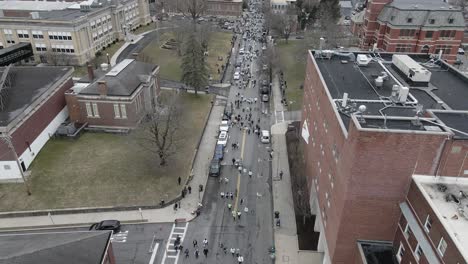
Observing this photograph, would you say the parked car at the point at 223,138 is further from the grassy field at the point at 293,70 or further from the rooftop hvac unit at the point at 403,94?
the rooftop hvac unit at the point at 403,94

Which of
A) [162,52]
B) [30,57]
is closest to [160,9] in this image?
[162,52]

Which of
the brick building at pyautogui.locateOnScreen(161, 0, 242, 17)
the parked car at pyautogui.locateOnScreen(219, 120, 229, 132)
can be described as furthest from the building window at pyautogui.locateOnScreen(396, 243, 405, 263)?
the brick building at pyautogui.locateOnScreen(161, 0, 242, 17)

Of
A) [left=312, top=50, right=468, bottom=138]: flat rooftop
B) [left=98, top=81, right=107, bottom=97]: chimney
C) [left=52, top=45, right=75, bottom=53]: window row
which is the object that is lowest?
[left=52, top=45, right=75, bottom=53]: window row

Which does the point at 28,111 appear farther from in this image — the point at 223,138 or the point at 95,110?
the point at 223,138

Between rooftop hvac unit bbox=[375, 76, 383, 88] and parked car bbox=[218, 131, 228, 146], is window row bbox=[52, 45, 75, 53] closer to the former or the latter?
parked car bbox=[218, 131, 228, 146]

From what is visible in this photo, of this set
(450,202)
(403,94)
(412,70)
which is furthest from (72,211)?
(412,70)

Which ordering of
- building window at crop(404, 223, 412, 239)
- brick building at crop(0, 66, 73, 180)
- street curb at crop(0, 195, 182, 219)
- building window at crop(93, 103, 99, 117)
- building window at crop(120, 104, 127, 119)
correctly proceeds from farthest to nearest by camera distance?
1. building window at crop(93, 103, 99, 117)
2. building window at crop(120, 104, 127, 119)
3. brick building at crop(0, 66, 73, 180)
4. street curb at crop(0, 195, 182, 219)
5. building window at crop(404, 223, 412, 239)

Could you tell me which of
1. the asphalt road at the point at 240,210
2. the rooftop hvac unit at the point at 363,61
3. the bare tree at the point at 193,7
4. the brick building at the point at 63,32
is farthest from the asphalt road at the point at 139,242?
the bare tree at the point at 193,7

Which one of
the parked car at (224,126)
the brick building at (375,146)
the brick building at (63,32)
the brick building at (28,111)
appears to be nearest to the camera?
the brick building at (375,146)
